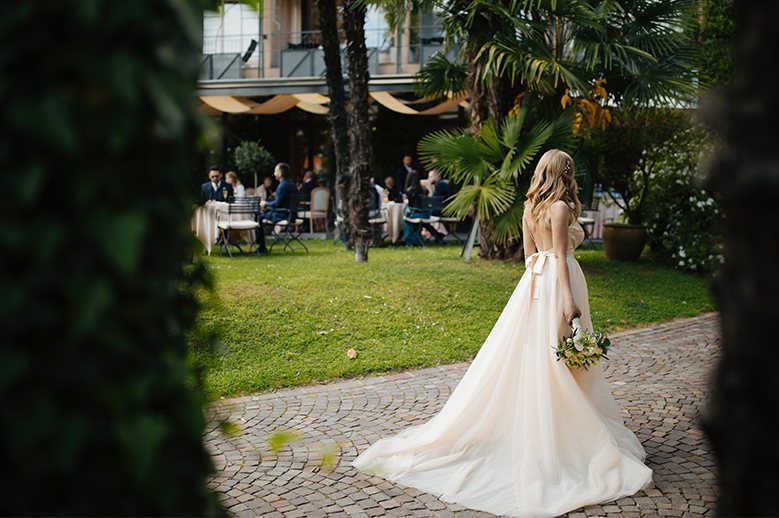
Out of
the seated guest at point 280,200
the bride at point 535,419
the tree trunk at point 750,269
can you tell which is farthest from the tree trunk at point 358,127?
the tree trunk at point 750,269

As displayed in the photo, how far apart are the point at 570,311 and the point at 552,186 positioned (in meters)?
0.82

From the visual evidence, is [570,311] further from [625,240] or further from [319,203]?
[319,203]

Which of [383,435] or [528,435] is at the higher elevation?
[528,435]

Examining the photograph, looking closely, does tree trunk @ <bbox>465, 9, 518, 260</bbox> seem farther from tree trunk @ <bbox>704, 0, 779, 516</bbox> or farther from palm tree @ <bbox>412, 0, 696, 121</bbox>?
tree trunk @ <bbox>704, 0, 779, 516</bbox>

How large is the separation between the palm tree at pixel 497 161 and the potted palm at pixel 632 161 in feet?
11.8

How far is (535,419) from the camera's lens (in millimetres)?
4473

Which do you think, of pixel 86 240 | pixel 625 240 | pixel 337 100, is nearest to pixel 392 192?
pixel 337 100

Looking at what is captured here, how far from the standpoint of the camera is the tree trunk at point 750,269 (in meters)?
1.12

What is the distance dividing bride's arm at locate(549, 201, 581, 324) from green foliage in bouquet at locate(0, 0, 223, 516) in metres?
3.64

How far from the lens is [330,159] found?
25156mm

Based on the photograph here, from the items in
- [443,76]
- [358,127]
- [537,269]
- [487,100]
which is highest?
[443,76]

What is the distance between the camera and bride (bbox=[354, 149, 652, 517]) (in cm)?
423

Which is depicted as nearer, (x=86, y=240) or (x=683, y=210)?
(x=86, y=240)

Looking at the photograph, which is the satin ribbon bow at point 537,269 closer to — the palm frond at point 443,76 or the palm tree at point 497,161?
the palm tree at point 497,161
